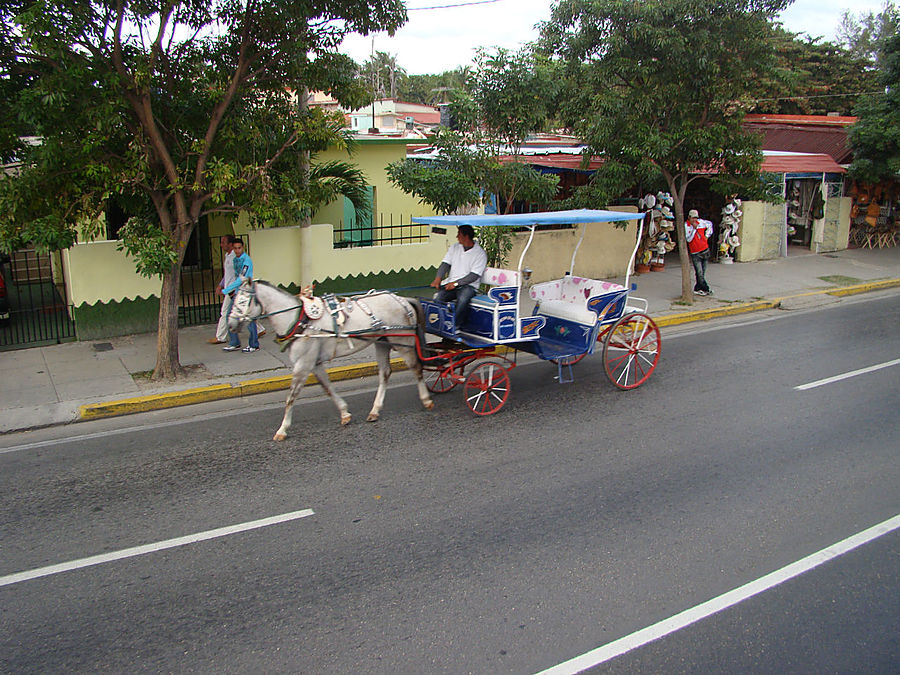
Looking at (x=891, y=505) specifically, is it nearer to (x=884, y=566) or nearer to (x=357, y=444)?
(x=884, y=566)

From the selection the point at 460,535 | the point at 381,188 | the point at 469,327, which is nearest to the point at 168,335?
the point at 469,327

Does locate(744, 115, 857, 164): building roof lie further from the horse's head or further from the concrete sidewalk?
the horse's head

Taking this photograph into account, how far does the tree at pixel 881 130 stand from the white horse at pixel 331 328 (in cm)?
1718

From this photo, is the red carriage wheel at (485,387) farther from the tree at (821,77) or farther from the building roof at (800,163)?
the tree at (821,77)

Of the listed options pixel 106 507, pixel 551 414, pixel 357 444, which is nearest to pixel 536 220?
pixel 551 414

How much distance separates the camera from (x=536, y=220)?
905 cm

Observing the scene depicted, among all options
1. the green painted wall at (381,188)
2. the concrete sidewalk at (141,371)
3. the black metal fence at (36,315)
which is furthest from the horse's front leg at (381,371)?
the green painted wall at (381,188)

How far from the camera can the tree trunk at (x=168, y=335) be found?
33.0 ft

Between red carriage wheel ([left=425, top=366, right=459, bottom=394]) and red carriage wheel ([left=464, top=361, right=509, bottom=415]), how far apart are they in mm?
294

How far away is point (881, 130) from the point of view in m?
20.3

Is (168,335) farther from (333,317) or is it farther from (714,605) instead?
(714,605)

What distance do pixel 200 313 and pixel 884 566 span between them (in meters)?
11.2

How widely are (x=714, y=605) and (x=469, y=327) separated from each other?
4.81 m

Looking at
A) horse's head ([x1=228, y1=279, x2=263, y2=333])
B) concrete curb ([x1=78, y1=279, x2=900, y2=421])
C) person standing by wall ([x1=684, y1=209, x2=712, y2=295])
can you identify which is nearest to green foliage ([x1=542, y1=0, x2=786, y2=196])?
person standing by wall ([x1=684, y1=209, x2=712, y2=295])
